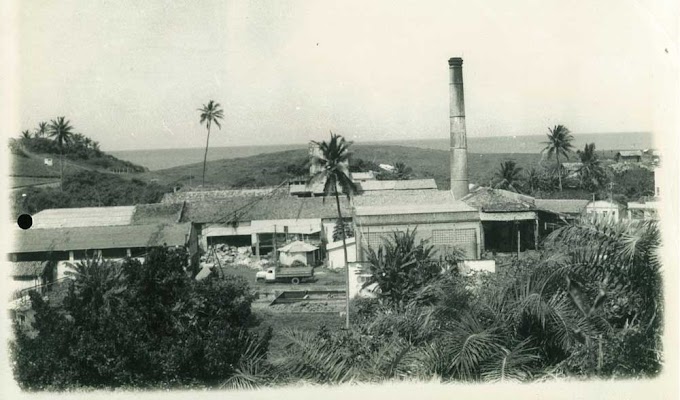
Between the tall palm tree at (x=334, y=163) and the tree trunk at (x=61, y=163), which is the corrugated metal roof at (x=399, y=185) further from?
the tree trunk at (x=61, y=163)

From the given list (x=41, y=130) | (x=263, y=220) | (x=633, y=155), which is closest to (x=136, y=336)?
(x=41, y=130)

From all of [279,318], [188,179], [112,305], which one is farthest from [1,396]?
[188,179]

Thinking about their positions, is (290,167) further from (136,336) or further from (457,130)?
(136,336)

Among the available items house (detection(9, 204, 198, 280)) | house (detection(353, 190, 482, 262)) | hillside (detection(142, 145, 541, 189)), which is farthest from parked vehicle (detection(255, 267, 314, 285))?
hillside (detection(142, 145, 541, 189))

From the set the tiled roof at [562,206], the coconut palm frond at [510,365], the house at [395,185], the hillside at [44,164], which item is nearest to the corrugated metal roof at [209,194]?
the house at [395,185]

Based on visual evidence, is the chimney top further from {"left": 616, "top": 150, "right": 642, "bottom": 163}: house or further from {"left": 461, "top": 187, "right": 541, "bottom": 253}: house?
{"left": 616, "top": 150, "right": 642, "bottom": 163}: house

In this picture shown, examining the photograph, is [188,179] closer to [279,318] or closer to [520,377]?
[279,318]
